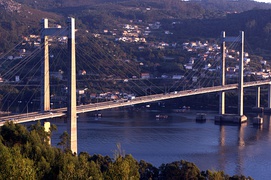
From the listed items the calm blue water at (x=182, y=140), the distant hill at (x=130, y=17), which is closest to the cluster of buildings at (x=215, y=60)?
the distant hill at (x=130, y=17)

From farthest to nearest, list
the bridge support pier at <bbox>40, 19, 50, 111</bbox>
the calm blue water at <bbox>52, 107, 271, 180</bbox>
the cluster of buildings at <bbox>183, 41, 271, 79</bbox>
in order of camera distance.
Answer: the cluster of buildings at <bbox>183, 41, 271, 79</bbox>
the calm blue water at <bbox>52, 107, 271, 180</bbox>
the bridge support pier at <bbox>40, 19, 50, 111</bbox>

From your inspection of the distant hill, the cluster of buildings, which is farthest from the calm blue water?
the distant hill

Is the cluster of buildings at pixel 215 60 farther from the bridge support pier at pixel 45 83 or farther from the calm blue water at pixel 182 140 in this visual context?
the bridge support pier at pixel 45 83

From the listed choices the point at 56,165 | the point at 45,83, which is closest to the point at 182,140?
the point at 45,83

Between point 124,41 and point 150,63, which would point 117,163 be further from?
point 124,41

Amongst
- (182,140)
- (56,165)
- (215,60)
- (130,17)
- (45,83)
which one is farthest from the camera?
(130,17)

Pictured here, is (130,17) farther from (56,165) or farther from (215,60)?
(56,165)

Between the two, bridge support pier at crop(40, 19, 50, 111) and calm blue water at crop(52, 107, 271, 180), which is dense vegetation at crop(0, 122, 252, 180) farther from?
calm blue water at crop(52, 107, 271, 180)

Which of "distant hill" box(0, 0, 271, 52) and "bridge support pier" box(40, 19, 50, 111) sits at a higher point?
"distant hill" box(0, 0, 271, 52)
